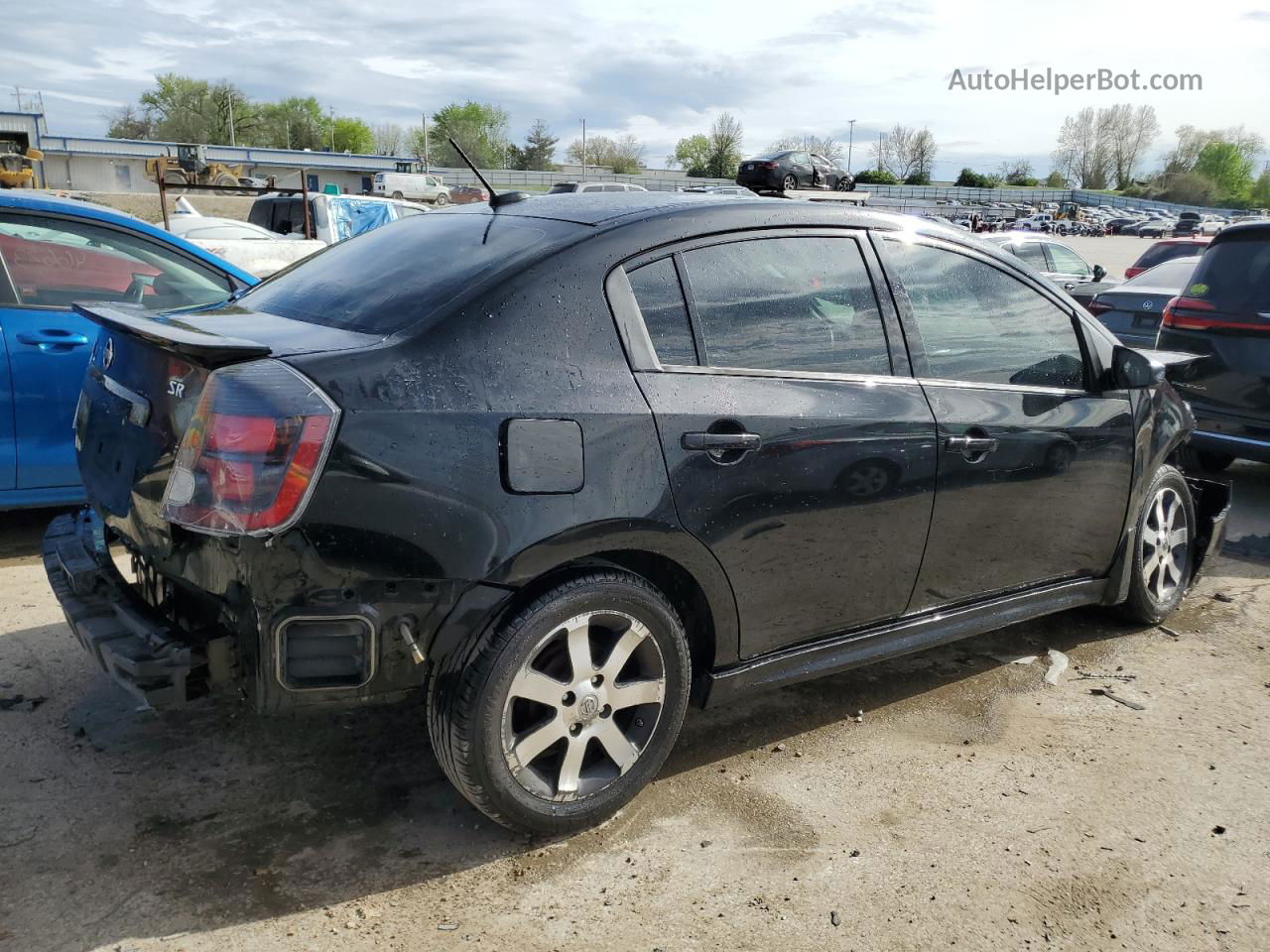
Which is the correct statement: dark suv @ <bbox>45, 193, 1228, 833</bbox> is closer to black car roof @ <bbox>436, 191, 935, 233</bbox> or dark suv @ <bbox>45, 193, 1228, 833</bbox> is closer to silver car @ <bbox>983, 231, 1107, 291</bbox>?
black car roof @ <bbox>436, 191, 935, 233</bbox>

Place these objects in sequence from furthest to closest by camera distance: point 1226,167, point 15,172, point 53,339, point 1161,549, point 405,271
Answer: point 1226,167
point 15,172
point 53,339
point 1161,549
point 405,271

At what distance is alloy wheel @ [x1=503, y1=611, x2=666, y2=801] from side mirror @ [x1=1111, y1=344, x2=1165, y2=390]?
227 centimetres

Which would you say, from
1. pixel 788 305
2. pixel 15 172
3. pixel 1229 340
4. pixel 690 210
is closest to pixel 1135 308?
pixel 1229 340

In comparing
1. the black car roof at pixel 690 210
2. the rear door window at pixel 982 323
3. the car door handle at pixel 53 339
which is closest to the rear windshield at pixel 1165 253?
the rear door window at pixel 982 323

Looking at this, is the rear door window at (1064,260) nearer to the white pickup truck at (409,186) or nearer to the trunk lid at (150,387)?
the trunk lid at (150,387)

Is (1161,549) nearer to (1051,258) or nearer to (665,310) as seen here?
(665,310)

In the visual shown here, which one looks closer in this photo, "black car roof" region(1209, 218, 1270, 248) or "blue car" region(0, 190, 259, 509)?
"blue car" region(0, 190, 259, 509)

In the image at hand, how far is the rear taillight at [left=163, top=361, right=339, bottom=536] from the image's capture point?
94.3 inches

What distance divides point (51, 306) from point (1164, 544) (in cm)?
512

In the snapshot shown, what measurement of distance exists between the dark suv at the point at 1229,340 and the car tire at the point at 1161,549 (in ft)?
6.60

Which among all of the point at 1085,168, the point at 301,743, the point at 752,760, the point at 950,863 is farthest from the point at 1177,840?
the point at 1085,168

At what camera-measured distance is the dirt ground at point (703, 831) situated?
2.54 m

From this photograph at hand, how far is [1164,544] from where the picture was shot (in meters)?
4.48

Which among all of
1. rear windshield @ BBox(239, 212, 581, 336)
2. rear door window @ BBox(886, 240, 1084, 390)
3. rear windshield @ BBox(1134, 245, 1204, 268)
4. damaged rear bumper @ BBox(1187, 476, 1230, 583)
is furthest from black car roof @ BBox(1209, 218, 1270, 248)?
rear windshield @ BBox(1134, 245, 1204, 268)
